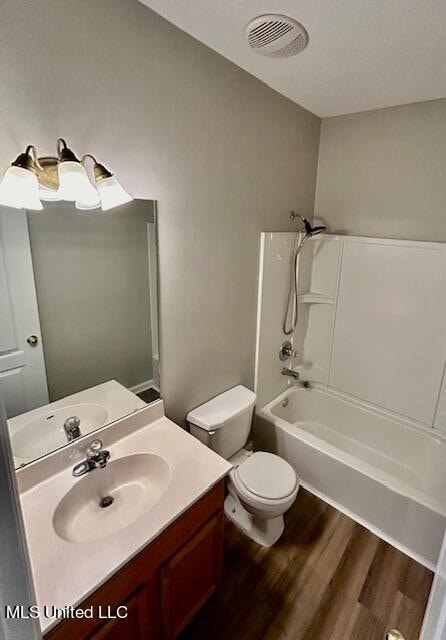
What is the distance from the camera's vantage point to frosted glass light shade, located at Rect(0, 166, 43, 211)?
93 centimetres

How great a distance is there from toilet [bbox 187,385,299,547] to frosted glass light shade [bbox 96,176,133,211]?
117cm

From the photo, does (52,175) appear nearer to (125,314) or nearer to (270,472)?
(125,314)

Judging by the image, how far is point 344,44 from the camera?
137 centimetres

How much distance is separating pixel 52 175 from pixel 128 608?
1453 millimetres

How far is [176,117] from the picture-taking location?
139 centimetres

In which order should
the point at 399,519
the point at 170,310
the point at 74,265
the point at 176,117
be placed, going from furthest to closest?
the point at 399,519
the point at 170,310
the point at 176,117
the point at 74,265

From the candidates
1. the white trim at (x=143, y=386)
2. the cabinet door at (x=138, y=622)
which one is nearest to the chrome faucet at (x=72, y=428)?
the white trim at (x=143, y=386)

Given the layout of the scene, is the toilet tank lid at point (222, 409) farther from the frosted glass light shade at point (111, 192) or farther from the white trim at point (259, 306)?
the frosted glass light shade at point (111, 192)

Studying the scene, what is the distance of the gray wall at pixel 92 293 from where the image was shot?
1.19m

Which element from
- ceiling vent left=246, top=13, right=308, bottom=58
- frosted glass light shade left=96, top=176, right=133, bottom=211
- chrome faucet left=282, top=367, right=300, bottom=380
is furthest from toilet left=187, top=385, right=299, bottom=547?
ceiling vent left=246, top=13, right=308, bottom=58

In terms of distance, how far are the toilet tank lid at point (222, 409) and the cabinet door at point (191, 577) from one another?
0.48m

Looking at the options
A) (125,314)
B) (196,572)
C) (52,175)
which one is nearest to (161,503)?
(196,572)

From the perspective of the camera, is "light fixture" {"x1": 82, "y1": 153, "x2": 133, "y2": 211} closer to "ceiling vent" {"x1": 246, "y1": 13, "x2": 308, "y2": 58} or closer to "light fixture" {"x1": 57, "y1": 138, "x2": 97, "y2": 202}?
"light fixture" {"x1": 57, "y1": 138, "x2": 97, "y2": 202}

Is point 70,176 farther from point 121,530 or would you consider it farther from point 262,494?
point 262,494
